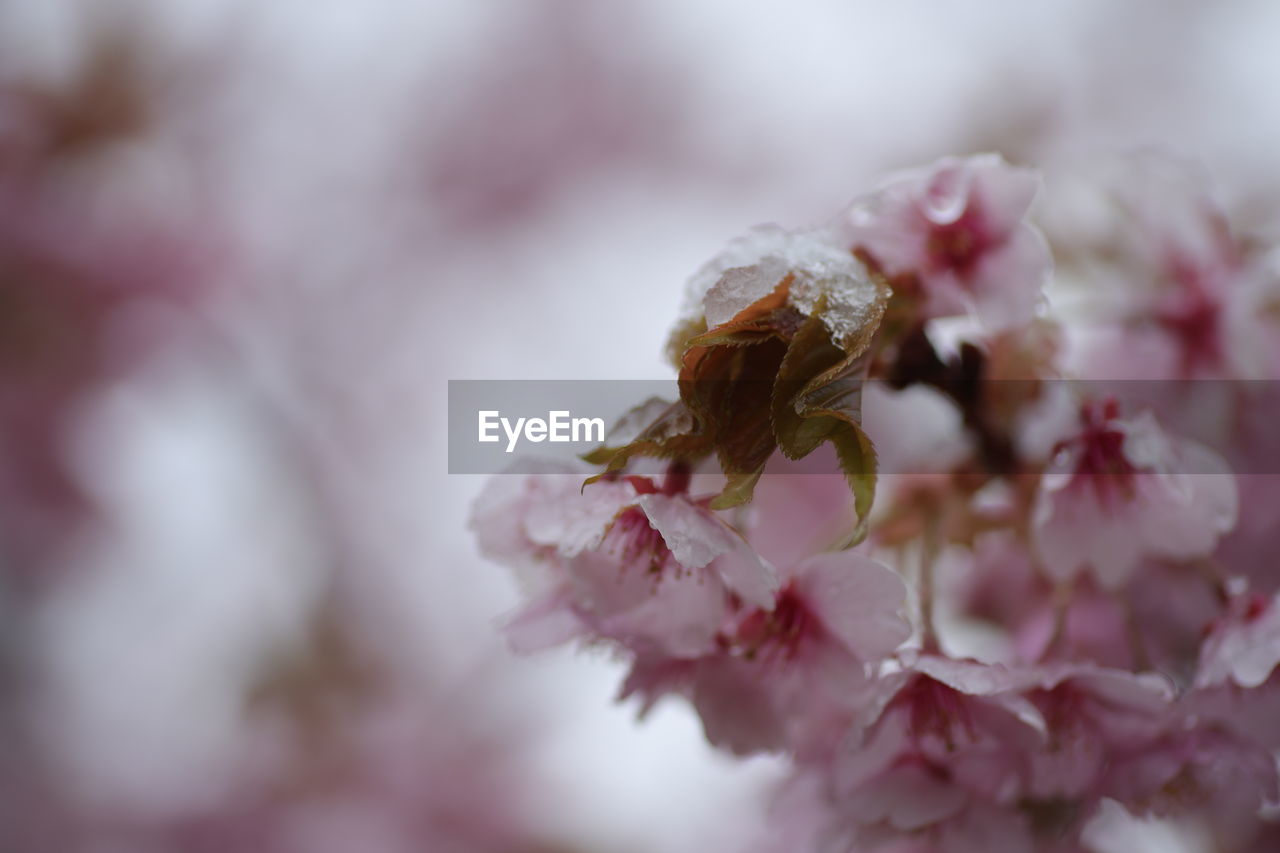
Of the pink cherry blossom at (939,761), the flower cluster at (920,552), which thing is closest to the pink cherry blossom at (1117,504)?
the flower cluster at (920,552)

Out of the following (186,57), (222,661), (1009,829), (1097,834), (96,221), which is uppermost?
(186,57)

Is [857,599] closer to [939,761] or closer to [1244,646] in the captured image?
[939,761]

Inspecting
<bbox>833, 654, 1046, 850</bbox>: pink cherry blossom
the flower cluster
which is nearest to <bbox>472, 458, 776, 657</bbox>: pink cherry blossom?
the flower cluster

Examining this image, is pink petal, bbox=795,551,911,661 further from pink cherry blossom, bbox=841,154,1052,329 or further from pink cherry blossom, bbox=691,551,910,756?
pink cherry blossom, bbox=841,154,1052,329

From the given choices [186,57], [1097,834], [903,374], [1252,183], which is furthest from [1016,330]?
[186,57]

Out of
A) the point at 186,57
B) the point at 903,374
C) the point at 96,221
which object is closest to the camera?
the point at 903,374

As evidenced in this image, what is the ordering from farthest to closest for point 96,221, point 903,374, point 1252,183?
point 96,221, point 1252,183, point 903,374

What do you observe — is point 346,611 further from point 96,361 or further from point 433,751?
point 96,361

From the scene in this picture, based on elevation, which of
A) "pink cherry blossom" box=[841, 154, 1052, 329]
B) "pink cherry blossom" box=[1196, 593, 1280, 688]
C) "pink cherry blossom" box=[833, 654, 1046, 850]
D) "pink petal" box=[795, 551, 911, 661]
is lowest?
"pink cherry blossom" box=[833, 654, 1046, 850]
